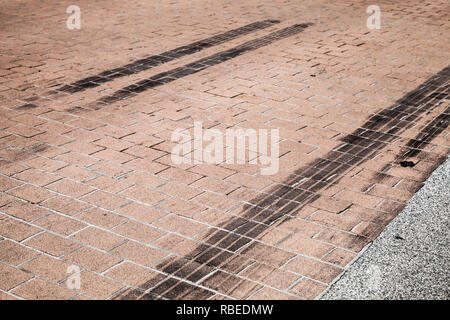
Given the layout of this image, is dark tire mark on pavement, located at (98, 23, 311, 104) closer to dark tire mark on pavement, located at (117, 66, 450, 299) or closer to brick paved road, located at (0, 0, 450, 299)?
brick paved road, located at (0, 0, 450, 299)

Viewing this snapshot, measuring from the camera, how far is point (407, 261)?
3.81 m

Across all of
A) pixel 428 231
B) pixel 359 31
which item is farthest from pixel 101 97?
pixel 359 31

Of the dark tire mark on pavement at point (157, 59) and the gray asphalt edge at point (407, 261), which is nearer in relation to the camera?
the gray asphalt edge at point (407, 261)

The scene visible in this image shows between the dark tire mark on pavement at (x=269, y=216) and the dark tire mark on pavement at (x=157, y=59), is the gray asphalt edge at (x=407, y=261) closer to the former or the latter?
the dark tire mark on pavement at (x=269, y=216)

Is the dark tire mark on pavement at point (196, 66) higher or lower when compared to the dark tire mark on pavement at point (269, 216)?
higher

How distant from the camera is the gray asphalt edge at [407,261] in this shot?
3.52 metres

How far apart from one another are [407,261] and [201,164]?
219cm

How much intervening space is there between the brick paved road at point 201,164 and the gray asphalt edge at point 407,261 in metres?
0.11

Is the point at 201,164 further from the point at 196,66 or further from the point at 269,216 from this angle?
the point at 196,66

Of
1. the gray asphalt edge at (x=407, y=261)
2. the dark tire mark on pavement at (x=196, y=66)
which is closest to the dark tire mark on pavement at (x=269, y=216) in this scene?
the gray asphalt edge at (x=407, y=261)

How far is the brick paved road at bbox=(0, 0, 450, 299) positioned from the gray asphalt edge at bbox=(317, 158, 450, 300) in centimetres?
11

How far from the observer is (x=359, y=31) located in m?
9.83
